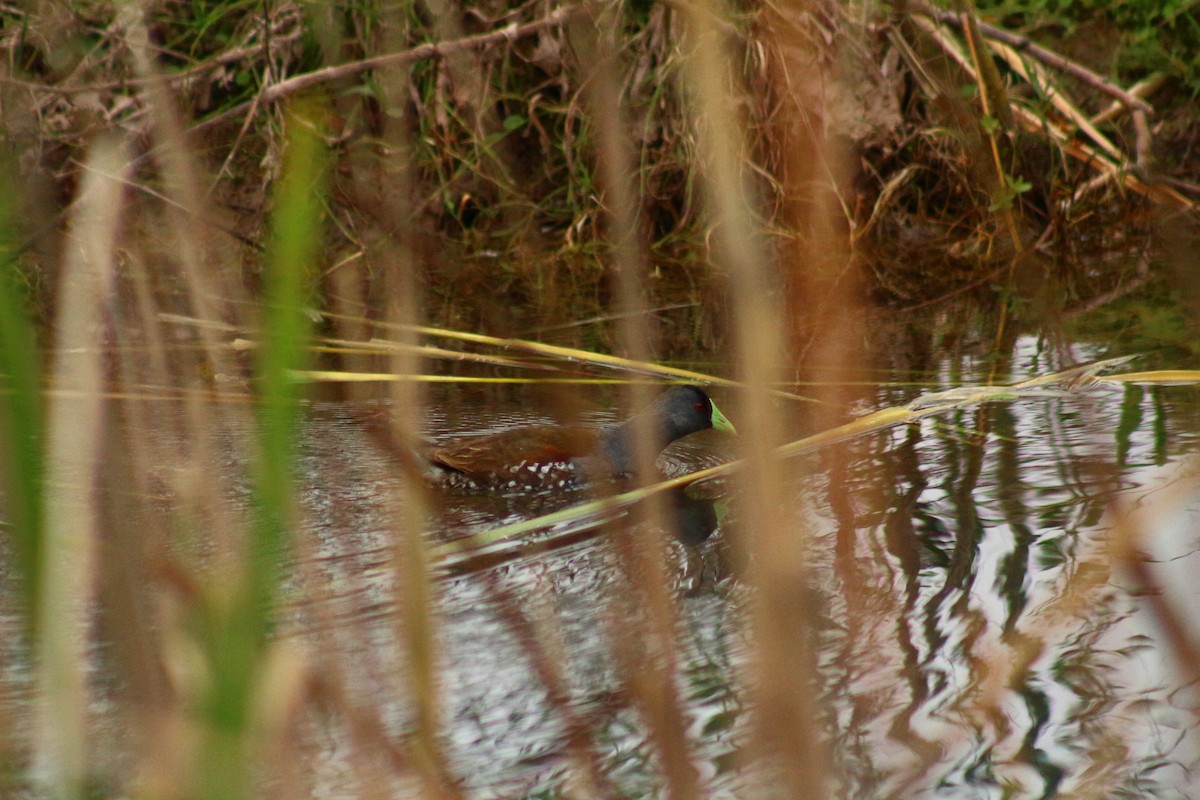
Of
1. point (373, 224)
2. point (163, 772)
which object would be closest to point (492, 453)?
point (163, 772)

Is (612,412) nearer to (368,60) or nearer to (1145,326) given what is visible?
(368,60)

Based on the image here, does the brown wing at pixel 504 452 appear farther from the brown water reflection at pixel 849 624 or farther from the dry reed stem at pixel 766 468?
the dry reed stem at pixel 766 468

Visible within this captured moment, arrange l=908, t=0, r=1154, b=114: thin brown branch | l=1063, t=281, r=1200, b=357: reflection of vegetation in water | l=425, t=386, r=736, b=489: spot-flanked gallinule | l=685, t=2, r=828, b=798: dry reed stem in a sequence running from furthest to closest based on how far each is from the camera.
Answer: l=908, t=0, r=1154, b=114: thin brown branch, l=1063, t=281, r=1200, b=357: reflection of vegetation in water, l=425, t=386, r=736, b=489: spot-flanked gallinule, l=685, t=2, r=828, b=798: dry reed stem

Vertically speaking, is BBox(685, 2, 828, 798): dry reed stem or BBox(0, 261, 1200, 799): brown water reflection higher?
BBox(685, 2, 828, 798): dry reed stem

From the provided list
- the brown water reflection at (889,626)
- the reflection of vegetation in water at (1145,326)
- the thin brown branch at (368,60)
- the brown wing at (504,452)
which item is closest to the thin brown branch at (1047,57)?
the reflection of vegetation in water at (1145,326)

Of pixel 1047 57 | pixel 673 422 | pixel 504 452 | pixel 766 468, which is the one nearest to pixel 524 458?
pixel 504 452

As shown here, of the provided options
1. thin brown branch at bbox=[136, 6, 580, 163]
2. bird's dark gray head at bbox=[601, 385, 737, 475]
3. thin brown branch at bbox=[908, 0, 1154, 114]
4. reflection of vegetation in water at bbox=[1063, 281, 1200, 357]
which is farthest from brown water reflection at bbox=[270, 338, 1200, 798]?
thin brown branch at bbox=[908, 0, 1154, 114]

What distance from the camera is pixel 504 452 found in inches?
161

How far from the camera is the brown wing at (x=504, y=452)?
401 centimetres

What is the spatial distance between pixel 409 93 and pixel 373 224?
661 mm

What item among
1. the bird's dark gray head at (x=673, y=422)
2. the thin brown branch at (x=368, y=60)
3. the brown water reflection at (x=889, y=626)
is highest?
Result: the thin brown branch at (x=368, y=60)

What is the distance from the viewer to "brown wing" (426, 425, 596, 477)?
401cm

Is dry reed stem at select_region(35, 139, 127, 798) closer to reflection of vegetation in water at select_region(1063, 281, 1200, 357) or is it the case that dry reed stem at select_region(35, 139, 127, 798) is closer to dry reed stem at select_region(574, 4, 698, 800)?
dry reed stem at select_region(574, 4, 698, 800)

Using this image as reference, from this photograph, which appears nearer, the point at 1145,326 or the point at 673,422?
the point at 673,422
